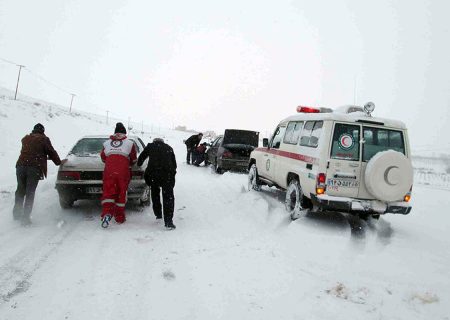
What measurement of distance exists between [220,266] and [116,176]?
2.60m

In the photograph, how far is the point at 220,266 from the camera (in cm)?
434

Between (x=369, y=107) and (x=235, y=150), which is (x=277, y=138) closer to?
(x=369, y=107)

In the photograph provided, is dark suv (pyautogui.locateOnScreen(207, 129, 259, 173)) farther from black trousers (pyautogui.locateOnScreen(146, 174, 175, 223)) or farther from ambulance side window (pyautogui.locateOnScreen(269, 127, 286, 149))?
black trousers (pyautogui.locateOnScreen(146, 174, 175, 223))

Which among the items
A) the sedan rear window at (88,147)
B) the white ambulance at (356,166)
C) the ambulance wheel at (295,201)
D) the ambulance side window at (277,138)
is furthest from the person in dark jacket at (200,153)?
the white ambulance at (356,166)

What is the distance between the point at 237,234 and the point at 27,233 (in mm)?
3416

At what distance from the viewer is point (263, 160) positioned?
30.5ft

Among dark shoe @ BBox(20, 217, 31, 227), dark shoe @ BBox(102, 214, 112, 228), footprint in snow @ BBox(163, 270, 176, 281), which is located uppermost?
dark shoe @ BBox(102, 214, 112, 228)

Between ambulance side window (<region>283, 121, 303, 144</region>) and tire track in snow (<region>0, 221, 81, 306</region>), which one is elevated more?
ambulance side window (<region>283, 121, 303, 144</region>)

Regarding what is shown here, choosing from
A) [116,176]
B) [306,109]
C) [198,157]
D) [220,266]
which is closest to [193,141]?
[198,157]

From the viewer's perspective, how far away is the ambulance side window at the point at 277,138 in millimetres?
8482

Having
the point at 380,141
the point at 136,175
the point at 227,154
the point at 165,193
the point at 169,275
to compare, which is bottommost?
the point at 169,275

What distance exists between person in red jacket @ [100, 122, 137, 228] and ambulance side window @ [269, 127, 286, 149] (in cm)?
390

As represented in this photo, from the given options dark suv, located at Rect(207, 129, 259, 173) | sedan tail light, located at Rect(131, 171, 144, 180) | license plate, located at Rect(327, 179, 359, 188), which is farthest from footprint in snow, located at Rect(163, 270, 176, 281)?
dark suv, located at Rect(207, 129, 259, 173)

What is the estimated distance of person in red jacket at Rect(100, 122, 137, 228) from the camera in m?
5.76
